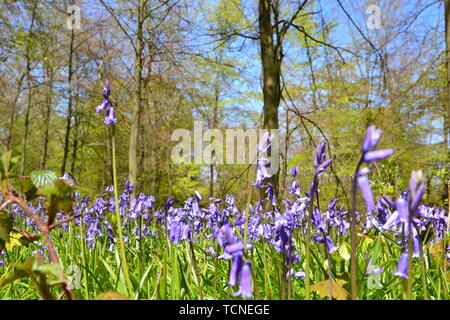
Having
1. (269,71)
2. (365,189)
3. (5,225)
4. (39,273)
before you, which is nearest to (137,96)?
(269,71)

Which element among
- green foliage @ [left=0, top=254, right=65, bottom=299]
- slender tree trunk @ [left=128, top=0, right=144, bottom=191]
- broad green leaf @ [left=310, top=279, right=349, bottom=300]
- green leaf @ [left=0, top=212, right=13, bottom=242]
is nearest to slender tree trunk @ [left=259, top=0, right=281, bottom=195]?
slender tree trunk @ [left=128, top=0, right=144, bottom=191]

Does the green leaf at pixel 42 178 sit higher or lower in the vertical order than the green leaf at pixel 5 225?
higher

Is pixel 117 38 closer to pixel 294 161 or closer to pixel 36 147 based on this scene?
pixel 294 161

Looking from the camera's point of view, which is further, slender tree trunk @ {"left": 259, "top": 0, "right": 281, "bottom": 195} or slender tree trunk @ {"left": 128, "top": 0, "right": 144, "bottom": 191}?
slender tree trunk @ {"left": 128, "top": 0, "right": 144, "bottom": 191}

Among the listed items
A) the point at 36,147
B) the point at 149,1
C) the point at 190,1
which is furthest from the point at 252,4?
the point at 36,147

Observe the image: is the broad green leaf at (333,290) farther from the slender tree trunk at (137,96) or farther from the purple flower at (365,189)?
the slender tree trunk at (137,96)

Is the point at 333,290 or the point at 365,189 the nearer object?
the point at 365,189

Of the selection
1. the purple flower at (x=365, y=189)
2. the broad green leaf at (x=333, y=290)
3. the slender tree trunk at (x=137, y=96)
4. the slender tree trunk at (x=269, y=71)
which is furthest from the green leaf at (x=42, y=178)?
the slender tree trunk at (x=137, y=96)

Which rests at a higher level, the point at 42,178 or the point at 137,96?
the point at 137,96

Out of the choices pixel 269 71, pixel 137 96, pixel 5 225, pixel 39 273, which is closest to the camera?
pixel 39 273

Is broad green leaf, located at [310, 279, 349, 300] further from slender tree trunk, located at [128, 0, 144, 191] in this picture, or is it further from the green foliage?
slender tree trunk, located at [128, 0, 144, 191]

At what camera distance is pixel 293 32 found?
13703mm

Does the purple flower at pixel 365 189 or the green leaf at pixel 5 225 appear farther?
the green leaf at pixel 5 225

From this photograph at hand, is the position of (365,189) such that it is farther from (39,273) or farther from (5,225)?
(5,225)
